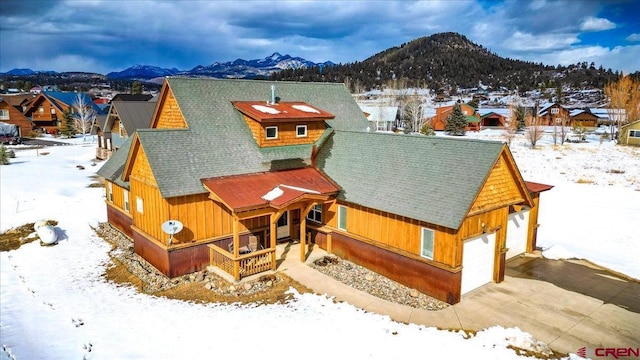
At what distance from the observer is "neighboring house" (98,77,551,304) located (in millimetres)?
13664

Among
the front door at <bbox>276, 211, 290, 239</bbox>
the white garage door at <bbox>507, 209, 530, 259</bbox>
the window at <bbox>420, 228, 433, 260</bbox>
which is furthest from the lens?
the front door at <bbox>276, 211, 290, 239</bbox>

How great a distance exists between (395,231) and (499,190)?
4.03m

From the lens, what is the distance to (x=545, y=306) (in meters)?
12.9

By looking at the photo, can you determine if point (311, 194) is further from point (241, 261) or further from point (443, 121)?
point (443, 121)

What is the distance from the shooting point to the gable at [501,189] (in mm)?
13656

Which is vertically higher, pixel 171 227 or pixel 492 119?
pixel 492 119

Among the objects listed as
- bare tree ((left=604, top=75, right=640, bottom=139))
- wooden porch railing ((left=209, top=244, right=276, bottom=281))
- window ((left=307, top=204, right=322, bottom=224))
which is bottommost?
wooden porch railing ((left=209, top=244, right=276, bottom=281))

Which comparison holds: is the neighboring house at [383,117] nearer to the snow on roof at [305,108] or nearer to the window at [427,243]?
the snow on roof at [305,108]

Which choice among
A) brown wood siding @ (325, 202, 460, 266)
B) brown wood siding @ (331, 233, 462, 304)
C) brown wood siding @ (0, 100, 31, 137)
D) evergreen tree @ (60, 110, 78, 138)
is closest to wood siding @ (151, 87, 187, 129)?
brown wood siding @ (325, 202, 460, 266)

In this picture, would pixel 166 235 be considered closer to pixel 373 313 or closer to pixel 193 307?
pixel 193 307

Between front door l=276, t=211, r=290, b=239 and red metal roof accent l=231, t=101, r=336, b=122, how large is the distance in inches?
179

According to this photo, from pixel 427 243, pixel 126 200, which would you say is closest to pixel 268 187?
pixel 427 243

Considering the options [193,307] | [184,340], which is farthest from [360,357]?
[193,307]

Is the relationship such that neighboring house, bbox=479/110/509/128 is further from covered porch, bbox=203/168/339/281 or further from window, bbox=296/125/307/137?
covered porch, bbox=203/168/339/281
